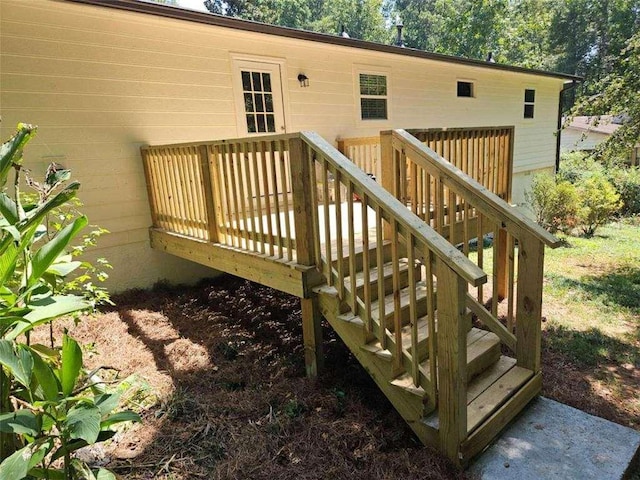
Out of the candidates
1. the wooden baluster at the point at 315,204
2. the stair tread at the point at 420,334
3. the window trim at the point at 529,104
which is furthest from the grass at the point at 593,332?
the window trim at the point at 529,104

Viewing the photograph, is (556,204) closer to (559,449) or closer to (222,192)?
(559,449)

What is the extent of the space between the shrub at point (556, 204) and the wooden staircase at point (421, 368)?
7745 millimetres

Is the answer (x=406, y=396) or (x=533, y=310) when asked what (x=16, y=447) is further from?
(x=533, y=310)

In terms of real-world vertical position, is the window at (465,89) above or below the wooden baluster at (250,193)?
above

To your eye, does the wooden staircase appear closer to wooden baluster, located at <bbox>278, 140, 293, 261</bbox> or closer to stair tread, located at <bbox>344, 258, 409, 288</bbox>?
stair tread, located at <bbox>344, 258, 409, 288</bbox>

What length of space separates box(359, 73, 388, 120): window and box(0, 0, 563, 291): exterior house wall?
792 mm

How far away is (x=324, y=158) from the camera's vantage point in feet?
9.14

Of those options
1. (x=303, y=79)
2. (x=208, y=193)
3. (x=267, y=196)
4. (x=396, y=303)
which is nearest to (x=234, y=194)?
(x=208, y=193)

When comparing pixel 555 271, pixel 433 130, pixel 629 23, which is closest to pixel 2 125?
pixel 433 130

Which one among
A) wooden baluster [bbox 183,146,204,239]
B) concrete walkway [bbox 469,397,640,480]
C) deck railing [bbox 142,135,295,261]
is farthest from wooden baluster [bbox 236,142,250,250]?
concrete walkway [bbox 469,397,640,480]

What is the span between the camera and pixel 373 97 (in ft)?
27.3

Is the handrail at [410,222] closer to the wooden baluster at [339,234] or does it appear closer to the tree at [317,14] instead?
the wooden baluster at [339,234]

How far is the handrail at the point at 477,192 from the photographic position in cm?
287

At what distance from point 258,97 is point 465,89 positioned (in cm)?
657
